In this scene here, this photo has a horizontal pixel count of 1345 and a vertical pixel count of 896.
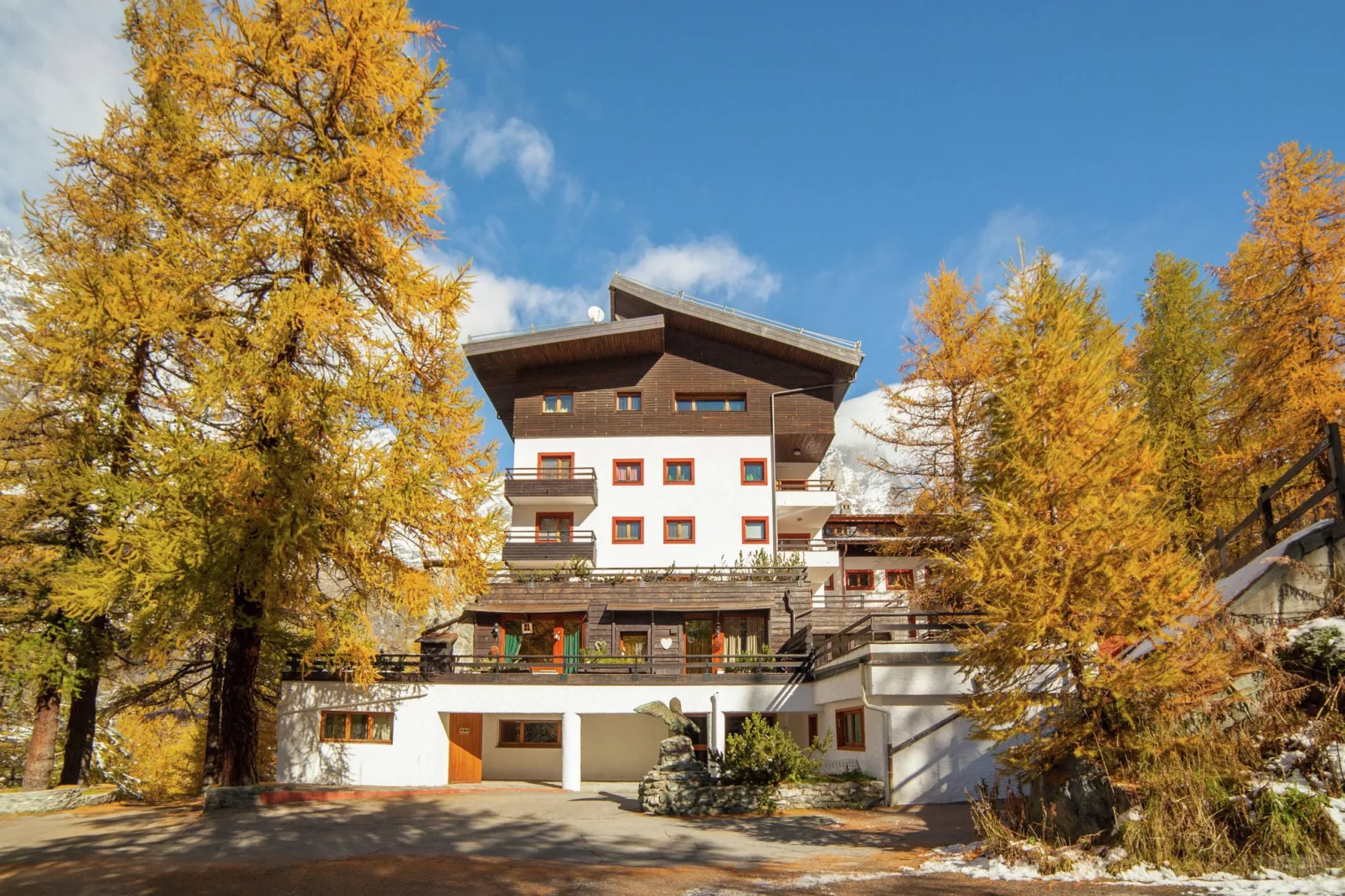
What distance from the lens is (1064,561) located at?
10953 millimetres

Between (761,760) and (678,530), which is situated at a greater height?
(678,530)

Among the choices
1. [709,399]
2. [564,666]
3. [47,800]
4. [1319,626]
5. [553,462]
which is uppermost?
[709,399]

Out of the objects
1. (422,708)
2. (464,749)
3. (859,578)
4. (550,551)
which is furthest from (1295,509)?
(859,578)

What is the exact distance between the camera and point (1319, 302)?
19.7 m

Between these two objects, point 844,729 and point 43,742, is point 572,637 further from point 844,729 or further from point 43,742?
point 43,742

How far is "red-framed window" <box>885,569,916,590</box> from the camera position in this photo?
108 ft

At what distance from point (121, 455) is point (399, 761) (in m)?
10.2

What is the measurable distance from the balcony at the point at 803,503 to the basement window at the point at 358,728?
1628 cm

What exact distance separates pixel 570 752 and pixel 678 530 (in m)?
12.0

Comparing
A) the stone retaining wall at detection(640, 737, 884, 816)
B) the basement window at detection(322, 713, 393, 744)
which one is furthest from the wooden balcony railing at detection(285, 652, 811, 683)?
the stone retaining wall at detection(640, 737, 884, 816)

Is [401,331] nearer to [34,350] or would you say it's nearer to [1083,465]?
[34,350]

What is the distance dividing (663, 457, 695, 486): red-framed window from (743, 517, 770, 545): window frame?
8.54 feet

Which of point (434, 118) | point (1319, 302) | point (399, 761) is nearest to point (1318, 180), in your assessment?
point (1319, 302)

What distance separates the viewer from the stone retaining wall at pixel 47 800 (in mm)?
16703
